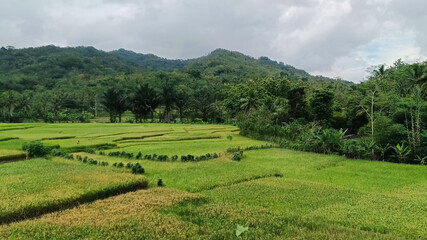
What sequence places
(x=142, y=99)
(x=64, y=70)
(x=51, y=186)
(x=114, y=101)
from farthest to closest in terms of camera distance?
(x=64, y=70)
(x=142, y=99)
(x=114, y=101)
(x=51, y=186)

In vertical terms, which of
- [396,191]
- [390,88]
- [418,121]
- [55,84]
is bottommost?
[396,191]

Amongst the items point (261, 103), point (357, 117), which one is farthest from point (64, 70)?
point (357, 117)

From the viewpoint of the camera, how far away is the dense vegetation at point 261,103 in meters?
17.7

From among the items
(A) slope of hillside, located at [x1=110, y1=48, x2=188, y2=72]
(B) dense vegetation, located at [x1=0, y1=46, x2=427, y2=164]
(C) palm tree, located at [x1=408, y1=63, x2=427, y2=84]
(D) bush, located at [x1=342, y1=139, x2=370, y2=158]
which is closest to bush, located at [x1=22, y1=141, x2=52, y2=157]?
(B) dense vegetation, located at [x1=0, y1=46, x2=427, y2=164]

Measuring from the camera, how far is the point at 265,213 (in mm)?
7227

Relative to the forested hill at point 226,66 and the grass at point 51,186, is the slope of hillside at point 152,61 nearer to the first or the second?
the forested hill at point 226,66


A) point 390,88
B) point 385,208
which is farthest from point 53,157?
point 390,88

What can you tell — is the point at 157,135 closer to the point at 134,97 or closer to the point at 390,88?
the point at 390,88

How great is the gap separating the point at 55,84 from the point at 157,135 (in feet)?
211

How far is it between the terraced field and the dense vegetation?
4206mm

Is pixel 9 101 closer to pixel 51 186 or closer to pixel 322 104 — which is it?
pixel 322 104

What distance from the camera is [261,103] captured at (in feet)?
124

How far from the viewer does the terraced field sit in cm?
618

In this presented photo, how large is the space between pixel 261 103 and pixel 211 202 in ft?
99.5
